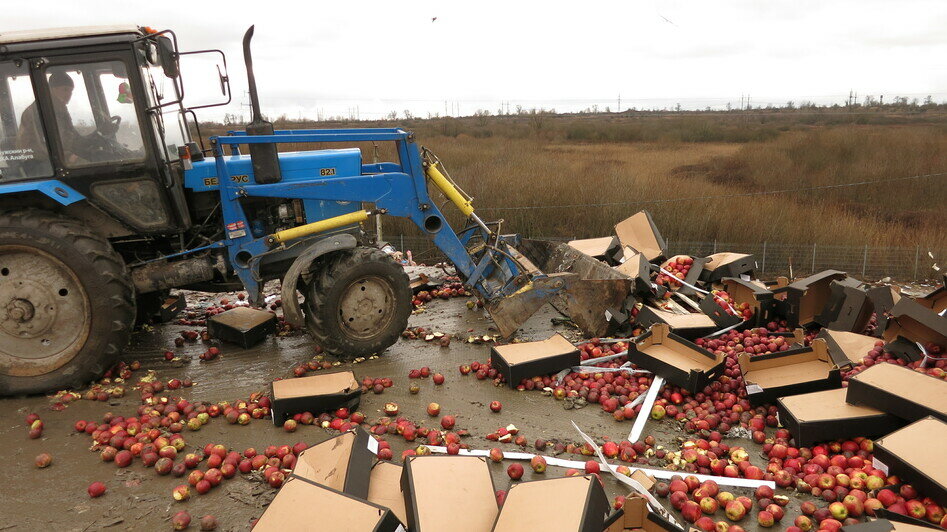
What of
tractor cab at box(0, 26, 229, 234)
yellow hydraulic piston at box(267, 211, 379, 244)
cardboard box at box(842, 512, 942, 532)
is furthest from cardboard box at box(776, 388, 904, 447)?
tractor cab at box(0, 26, 229, 234)

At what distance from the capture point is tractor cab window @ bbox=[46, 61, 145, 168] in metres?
4.71

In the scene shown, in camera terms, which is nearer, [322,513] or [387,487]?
[322,513]

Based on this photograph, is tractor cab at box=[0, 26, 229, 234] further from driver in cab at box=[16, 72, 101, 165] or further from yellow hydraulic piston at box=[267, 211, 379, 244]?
yellow hydraulic piston at box=[267, 211, 379, 244]

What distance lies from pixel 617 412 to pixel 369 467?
2.08 meters

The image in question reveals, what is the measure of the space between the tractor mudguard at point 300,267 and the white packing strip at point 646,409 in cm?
289

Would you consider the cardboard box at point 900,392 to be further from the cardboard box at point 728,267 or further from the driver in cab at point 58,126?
the driver in cab at point 58,126

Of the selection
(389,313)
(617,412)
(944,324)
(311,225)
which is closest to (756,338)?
(944,324)

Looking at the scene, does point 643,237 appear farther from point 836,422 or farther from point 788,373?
point 836,422

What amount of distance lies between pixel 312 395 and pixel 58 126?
3062mm

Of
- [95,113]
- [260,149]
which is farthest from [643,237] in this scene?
[95,113]

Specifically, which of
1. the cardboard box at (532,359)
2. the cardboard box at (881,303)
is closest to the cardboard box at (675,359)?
the cardboard box at (532,359)

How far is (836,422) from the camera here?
382cm

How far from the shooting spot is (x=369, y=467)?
3.33m

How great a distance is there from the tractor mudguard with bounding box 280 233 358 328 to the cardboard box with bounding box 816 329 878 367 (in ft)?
14.1
